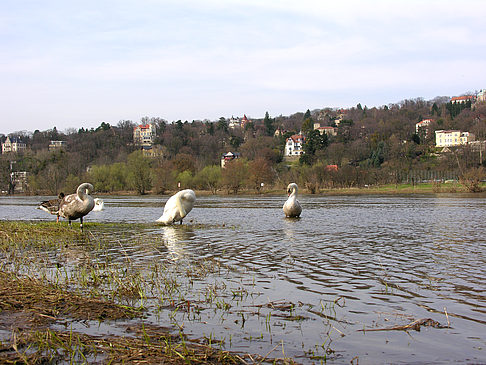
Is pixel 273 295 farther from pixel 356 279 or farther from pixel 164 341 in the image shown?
pixel 164 341

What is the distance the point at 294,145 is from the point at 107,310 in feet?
558

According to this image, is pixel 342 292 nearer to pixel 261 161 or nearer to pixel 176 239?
pixel 176 239

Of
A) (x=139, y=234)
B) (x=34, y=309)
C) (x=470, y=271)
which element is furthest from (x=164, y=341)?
(x=139, y=234)

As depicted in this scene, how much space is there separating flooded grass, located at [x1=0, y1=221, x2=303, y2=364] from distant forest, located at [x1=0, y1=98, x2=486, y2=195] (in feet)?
204

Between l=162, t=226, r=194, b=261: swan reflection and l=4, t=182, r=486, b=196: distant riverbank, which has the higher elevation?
l=162, t=226, r=194, b=261: swan reflection

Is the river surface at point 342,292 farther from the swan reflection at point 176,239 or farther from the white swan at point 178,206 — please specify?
the white swan at point 178,206

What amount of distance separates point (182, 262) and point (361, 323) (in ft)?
20.7

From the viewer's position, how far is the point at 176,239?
17672mm

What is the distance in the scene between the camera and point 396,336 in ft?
22.1

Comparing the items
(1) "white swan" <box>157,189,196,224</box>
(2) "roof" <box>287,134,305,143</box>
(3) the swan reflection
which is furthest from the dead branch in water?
(2) "roof" <box>287,134,305,143</box>

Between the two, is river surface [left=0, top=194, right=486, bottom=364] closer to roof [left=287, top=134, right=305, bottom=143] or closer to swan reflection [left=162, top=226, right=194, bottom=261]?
swan reflection [left=162, top=226, right=194, bottom=261]

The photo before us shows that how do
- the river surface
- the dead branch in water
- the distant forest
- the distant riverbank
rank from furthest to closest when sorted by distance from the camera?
the distant forest < the distant riverbank < the dead branch in water < the river surface

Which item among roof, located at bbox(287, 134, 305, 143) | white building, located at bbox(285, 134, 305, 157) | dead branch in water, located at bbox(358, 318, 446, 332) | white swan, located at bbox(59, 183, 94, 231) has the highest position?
roof, located at bbox(287, 134, 305, 143)

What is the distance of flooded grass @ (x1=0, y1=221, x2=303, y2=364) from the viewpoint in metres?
5.65
